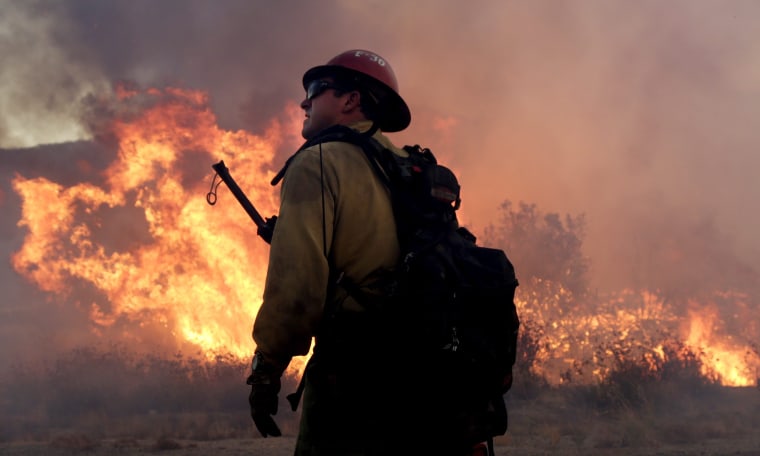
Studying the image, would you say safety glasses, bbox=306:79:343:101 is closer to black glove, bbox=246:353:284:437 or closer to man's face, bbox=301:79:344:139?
man's face, bbox=301:79:344:139

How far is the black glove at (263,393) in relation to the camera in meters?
2.22

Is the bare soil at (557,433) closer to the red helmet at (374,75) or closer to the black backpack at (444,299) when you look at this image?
the red helmet at (374,75)

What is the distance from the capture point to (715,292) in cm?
2544

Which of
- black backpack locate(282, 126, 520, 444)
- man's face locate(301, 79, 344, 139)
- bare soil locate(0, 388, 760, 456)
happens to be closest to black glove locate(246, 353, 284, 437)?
black backpack locate(282, 126, 520, 444)

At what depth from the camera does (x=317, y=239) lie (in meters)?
2.35

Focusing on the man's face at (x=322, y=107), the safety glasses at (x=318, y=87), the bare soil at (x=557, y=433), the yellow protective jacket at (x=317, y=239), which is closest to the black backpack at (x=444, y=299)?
the yellow protective jacket at (x=317, y=239)

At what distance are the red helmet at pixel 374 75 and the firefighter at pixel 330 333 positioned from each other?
726 millimetres

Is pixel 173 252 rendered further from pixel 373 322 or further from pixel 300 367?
pixel 373 322

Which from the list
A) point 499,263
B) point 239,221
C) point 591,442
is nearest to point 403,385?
point 499,263

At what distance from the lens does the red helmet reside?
306 cm

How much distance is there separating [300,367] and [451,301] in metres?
14.5

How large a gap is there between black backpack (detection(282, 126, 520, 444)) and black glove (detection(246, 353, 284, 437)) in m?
0.41

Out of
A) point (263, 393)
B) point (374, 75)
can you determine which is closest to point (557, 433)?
point (374, 75)

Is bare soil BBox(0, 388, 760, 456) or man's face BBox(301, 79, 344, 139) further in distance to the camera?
bare soil BBox(0, 388, 760, 456)
